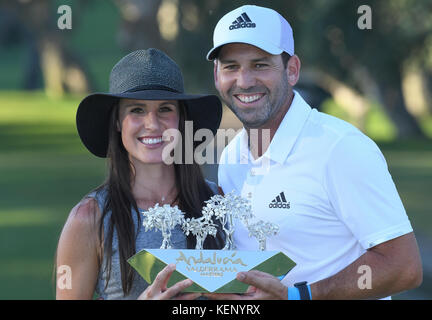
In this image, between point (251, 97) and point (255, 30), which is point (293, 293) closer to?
point (251, 97)

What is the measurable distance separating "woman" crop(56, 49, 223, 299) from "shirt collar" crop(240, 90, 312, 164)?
0.33 m

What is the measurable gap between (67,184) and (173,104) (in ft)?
52.6

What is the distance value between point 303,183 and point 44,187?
1598 cm

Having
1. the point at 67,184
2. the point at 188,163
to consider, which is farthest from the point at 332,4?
the point at 188,163

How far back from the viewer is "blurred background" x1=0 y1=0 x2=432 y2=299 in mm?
13719

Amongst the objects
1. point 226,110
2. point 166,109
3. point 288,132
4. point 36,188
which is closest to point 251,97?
point 288,132

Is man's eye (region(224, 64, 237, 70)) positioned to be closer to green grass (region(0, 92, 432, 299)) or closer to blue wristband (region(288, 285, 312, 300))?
blue wristband (region(288, 285, 312, 300))

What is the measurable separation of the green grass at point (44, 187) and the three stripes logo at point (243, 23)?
575 centimetres

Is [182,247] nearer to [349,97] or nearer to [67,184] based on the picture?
[67,184]

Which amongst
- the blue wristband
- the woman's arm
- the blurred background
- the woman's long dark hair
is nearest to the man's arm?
the blue wristband

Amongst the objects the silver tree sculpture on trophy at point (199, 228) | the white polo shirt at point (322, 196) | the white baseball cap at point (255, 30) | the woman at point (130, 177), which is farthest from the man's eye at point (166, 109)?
the silver tree sculpture on trophy at point (199, 228)

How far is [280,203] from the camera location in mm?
4469

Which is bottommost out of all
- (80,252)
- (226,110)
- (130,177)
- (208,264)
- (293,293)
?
(293,293)

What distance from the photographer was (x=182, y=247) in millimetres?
4258
